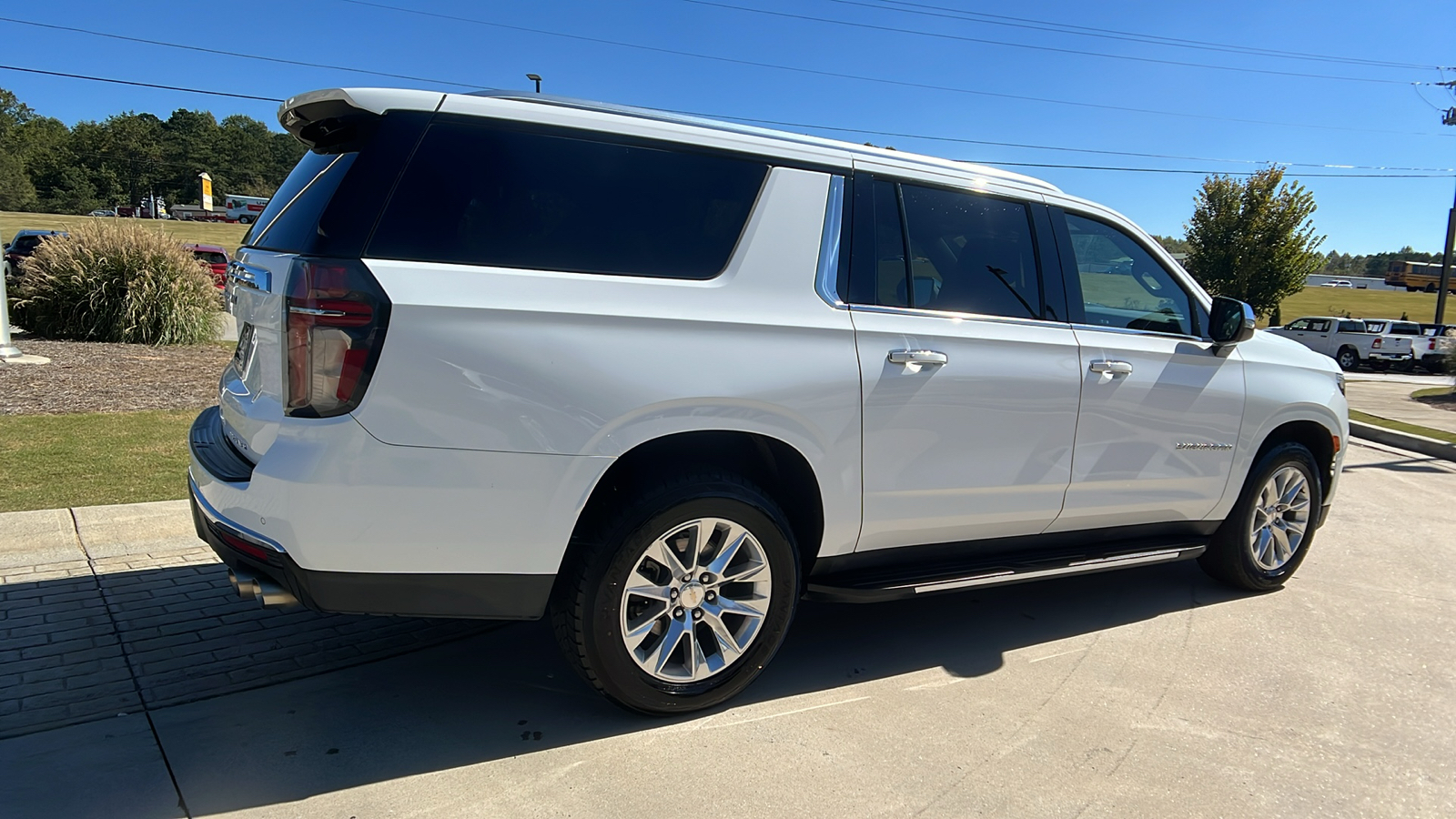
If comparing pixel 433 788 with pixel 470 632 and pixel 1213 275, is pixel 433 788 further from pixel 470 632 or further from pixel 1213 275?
pixel 1213 275

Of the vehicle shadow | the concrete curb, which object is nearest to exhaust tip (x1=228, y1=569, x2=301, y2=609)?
the vehicle shadow

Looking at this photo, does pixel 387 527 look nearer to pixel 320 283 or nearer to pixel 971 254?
pixel 320 283

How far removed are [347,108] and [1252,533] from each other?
486 centimetres

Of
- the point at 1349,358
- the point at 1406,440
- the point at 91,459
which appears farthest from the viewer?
the point at 1349,358

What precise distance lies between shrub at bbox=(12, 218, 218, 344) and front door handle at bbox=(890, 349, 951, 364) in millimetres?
13010

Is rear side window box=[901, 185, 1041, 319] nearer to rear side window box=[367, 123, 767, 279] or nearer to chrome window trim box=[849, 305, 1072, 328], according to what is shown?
chrome window trim box=[849, 305, 1072, 328]

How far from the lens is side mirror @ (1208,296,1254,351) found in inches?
177

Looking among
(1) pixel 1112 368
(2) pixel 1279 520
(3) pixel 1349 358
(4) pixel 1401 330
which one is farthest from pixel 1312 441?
(4) pixel 1401 330

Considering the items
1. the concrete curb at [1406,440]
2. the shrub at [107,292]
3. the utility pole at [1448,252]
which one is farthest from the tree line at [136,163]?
the concrete curb at [1406,440]

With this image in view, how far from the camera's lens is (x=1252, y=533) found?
4.96 m

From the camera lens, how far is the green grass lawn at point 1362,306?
5512cm

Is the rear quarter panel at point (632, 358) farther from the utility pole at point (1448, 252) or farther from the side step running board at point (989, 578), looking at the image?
the utility pole at point (1448, 252)

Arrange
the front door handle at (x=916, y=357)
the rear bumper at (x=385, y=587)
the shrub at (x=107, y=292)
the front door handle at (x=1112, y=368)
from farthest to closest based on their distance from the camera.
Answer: the shrub at (x=107, y=292) < the front door handle at (x=1112, y=368) < the front door handle at (x=916, y=357) < the rear bumper at (x=385, y=587)

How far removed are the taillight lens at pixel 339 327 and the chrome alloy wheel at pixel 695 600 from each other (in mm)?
1078
